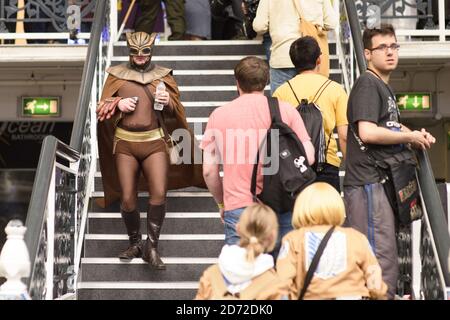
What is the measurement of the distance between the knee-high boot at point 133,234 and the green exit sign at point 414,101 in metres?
5.92

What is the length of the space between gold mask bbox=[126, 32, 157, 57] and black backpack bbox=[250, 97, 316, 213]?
196 cm

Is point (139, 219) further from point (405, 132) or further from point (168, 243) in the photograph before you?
point (405, 132)

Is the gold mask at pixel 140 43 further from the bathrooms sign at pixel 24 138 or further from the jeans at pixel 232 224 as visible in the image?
the bathrooms sign at pixel 24 138

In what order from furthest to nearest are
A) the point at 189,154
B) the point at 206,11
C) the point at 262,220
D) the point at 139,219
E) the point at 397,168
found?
the point at 206,11, the point at 189,154, the point at 139,219, the point at 397,168, the point at 262,220

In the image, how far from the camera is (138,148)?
7.84 m

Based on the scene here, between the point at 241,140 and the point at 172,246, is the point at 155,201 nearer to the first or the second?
the point at 172,246

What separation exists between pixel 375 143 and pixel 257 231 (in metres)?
1.46

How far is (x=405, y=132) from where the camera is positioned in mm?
6453

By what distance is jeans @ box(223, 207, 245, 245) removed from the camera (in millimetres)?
6305

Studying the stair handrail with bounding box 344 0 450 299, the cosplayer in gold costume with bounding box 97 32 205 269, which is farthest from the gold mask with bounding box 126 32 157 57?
the stair handrail with bounding box 344 0 450 299

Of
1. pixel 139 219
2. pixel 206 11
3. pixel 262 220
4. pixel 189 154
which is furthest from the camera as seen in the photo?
pixel 206 11

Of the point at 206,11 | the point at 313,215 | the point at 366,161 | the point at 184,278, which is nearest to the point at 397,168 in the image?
the point at 366,161

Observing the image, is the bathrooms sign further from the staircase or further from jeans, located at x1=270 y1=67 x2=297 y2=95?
jeans, located at x1=270 y1=67 x2=297 y2=95

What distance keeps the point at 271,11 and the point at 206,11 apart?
3104 millimetres
